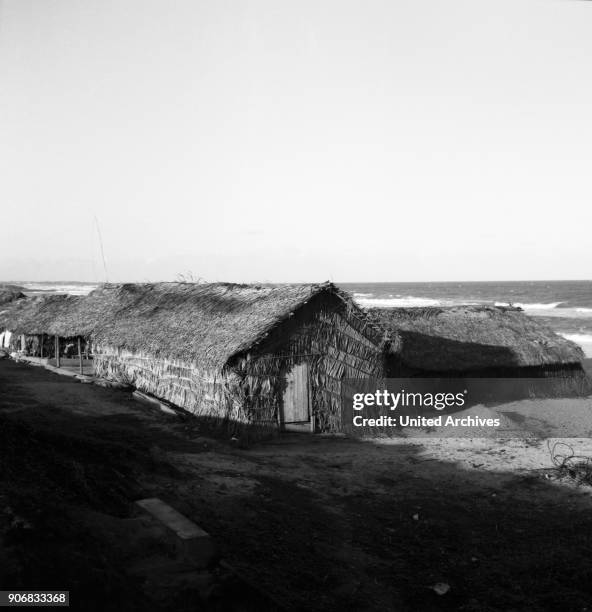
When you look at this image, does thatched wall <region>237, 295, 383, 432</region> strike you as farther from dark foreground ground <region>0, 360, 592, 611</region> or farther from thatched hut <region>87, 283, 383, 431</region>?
dark foreground ground <region>0, 360, 592, 611</region>

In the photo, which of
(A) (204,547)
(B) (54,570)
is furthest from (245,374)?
(B) (54,570)

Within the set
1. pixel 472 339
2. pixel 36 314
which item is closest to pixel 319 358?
pixel 472 339

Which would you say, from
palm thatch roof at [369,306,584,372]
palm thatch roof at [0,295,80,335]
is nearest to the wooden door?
palm thatch roof at [369,306,584,372]

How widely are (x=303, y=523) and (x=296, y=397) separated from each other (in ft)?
19.4

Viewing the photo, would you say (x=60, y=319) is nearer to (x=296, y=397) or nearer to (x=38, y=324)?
(x=38, y=324)

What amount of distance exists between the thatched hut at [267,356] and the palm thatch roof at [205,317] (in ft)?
0.12

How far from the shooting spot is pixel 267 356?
1438cm

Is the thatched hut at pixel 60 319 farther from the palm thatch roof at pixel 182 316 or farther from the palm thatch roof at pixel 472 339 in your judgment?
the palm thatch roof at pixel 472 339

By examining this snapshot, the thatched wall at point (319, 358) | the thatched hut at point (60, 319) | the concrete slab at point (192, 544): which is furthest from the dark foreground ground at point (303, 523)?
the thatched hut at point (60, 319)

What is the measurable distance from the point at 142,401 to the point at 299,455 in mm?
6024

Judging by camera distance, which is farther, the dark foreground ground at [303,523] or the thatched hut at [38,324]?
the thatched hut at [38,324]

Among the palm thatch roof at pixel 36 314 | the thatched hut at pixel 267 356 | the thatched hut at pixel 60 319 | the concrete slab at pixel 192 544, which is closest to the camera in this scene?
the concrete slab at pixel 192 544

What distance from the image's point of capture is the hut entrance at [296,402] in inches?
579

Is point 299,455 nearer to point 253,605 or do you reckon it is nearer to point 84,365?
point 253,605
